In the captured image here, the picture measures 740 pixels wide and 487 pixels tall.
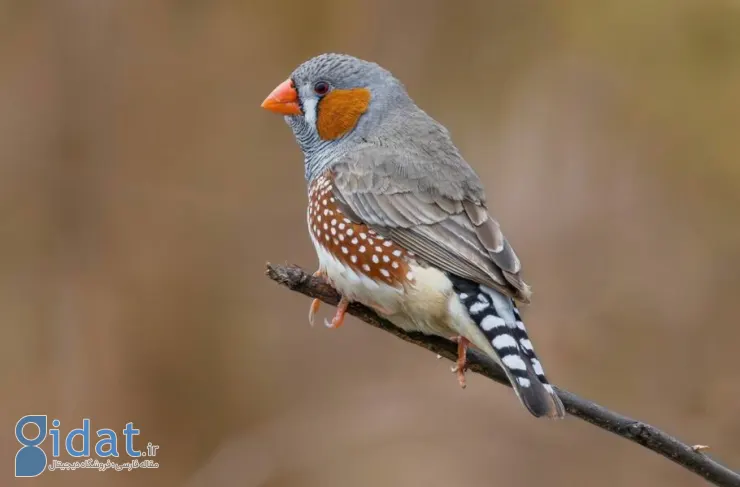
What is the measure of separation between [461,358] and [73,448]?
2743 mm

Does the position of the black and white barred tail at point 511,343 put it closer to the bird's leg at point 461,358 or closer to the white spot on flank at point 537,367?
the white spot on flank at point 537,367

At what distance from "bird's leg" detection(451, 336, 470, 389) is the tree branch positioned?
2cm

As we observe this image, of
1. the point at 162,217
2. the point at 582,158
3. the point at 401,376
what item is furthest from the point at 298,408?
the point at 582,158

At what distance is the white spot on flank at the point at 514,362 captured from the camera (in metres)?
3.31

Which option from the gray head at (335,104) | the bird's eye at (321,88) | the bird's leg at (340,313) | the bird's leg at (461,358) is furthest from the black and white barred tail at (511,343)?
the bird's eye at (321,88)

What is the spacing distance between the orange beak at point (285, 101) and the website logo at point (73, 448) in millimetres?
2244

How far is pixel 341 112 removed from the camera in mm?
4426

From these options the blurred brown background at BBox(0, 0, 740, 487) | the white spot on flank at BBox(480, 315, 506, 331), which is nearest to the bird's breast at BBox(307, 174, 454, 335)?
the white spot on flank at BBox(480, 315, 506, 331)

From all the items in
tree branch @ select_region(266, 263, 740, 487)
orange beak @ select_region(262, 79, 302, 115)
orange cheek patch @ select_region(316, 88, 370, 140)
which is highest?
orange beak @ select_region(262, 79, 302, 115)

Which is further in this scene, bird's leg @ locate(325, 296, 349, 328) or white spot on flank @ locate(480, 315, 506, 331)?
bird's leg @ locate(325, 296, 349, 328)

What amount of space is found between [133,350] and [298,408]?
3.62 feet

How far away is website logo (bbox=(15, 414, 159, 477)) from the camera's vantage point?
5.48m

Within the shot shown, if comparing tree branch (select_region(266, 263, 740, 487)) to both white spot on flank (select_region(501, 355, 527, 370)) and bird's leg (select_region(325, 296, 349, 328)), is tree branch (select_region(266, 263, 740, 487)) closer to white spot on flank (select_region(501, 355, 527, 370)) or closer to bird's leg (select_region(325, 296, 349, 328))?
bird's leg (select_region(325, 296, 349, 328))

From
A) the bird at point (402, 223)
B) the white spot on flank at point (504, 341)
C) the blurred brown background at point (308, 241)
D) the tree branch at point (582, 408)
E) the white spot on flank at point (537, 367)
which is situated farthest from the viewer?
the blurred brown background at point (308, 241)
